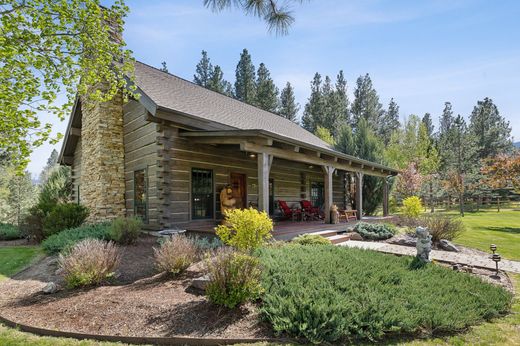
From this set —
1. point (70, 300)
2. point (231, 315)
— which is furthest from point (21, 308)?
point (231, 315)

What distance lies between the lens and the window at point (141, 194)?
34.5 ft

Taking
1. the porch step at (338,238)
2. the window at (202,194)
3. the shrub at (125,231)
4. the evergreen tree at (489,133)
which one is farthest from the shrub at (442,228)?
the evergreen tree at (489,133)

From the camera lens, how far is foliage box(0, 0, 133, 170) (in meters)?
4.76

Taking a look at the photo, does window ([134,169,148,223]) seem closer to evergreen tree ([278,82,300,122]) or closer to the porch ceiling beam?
the porch ceiling beam

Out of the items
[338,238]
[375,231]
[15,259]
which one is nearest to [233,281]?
[338,238]

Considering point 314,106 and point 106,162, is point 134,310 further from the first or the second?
point 314,106

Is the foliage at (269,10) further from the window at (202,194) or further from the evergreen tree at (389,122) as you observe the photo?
the evergreen tree at (389,122)

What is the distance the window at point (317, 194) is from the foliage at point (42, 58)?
1290 centimetres

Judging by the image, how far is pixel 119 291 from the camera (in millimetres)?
5172

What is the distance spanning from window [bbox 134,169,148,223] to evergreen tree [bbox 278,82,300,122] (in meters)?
31.2

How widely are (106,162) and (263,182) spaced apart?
6.71 meters

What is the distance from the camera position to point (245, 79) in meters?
37.5

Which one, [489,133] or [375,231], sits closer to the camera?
[375,231]

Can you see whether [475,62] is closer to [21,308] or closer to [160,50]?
[160,50]
